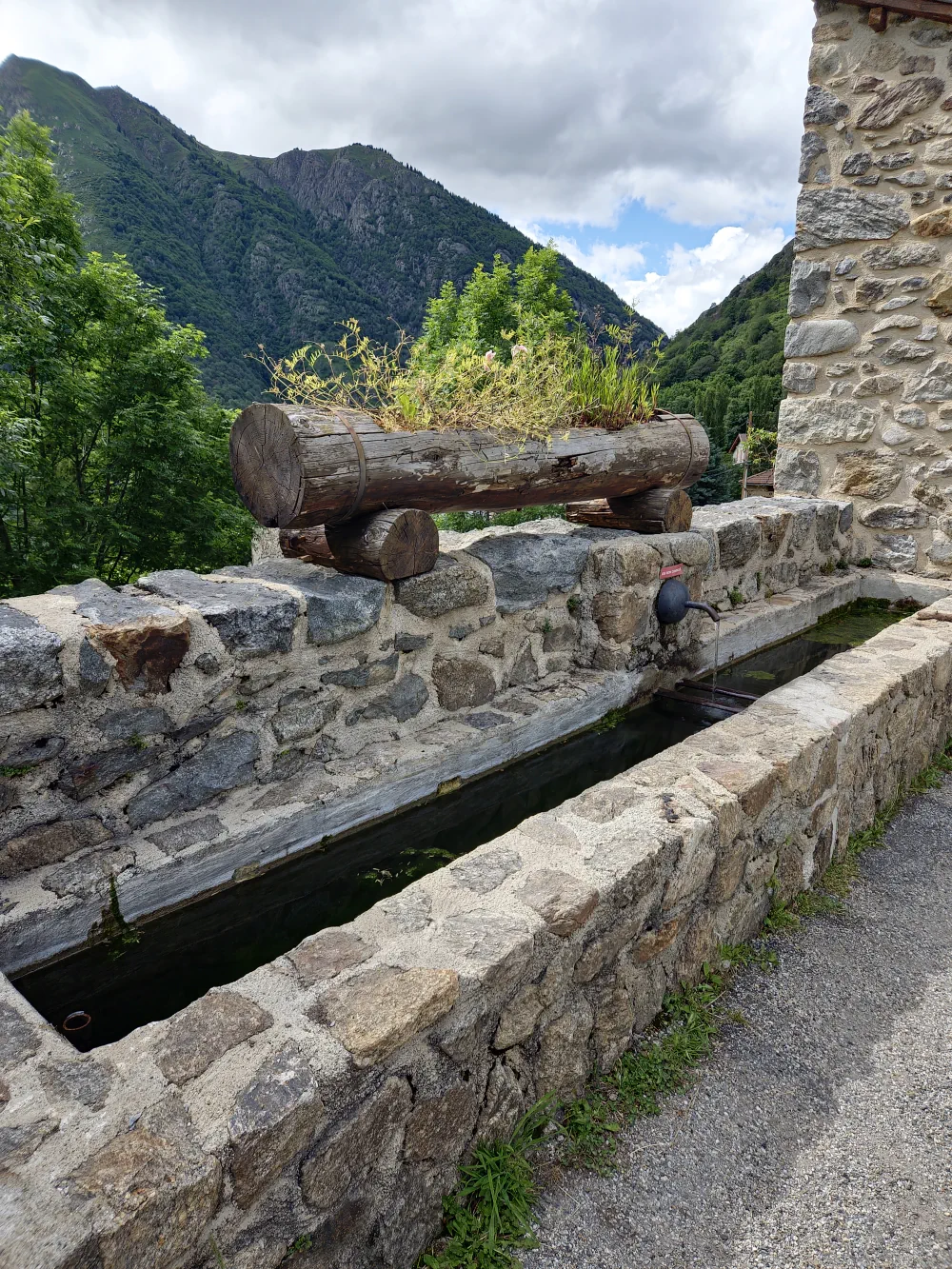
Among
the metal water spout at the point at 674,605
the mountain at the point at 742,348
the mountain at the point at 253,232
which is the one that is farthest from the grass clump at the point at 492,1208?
the mountain at the point at 742,348

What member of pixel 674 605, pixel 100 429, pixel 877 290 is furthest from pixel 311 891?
pixel 100 429

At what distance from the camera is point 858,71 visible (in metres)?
4.83

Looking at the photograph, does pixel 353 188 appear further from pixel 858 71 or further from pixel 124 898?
pixel 124 898

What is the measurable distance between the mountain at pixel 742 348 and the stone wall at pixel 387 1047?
2936 centimetres

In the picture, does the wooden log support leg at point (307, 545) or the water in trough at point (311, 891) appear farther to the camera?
the wooden log support leg at point (307, 545)

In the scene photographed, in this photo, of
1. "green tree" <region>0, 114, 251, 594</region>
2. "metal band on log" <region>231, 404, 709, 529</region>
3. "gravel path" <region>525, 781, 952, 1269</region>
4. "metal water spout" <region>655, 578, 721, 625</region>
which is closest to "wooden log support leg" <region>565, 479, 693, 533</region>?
"metal band on log" <region>231, 404, 709, 529</region>

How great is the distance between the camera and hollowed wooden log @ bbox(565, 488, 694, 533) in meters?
3.66

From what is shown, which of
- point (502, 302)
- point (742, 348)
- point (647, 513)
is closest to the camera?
point (647, 513)

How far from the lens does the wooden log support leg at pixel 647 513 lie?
3.66 m

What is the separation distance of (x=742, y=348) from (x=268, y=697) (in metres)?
38.7

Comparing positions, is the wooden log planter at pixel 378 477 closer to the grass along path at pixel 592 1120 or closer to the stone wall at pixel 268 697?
the stone wall at pixel 268 697

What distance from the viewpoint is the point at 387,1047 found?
1149mm

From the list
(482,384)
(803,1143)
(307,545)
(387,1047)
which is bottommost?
(803,1143)

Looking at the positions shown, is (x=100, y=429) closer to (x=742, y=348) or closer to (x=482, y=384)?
(x=482, y=384)
